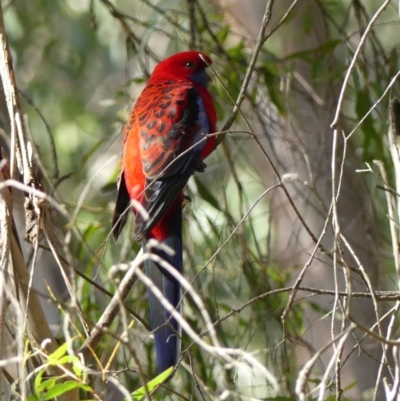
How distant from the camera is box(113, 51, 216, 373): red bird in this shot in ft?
6.92

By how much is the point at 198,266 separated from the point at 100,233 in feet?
1.85

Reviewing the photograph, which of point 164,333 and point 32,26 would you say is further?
point 32,26

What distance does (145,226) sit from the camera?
209 cm

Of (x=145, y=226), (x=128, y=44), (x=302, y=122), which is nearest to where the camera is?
(x=145, y=226)

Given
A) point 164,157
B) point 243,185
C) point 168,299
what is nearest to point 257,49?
point 164,157

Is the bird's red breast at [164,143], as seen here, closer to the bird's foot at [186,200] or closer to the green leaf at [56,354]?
the bird's foot at [186,200]

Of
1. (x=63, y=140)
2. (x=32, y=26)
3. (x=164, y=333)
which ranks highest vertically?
(x=32, y=26)

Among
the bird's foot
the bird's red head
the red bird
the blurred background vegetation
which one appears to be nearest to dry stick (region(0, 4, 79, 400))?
the blurred background vegetation

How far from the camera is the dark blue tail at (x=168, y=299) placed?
1.93 metres

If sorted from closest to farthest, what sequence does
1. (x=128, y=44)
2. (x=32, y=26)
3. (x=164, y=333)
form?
1. (x=164, y=333)
2. (x=128, y=44)
3. (x=32, y=26)

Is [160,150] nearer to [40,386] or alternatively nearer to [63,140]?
[40,386]

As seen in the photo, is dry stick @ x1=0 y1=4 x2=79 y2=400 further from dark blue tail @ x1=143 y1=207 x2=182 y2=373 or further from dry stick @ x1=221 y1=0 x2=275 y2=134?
dry stick @ x1=221 y1=0 x2=275 y2=134

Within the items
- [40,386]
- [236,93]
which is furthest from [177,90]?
[40,386]

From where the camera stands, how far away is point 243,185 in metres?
4.02
